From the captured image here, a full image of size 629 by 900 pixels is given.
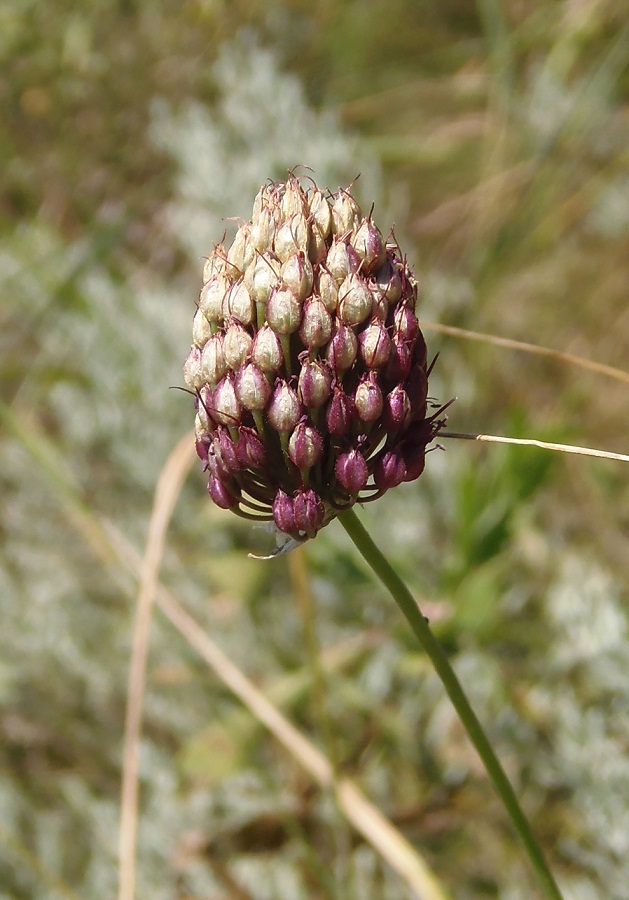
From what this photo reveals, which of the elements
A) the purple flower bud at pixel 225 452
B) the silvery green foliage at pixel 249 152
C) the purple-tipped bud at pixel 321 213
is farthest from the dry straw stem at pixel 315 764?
the purple-tipped bud at pixel 321 213

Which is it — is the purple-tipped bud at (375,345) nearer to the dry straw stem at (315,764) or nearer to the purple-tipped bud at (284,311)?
the purple-tipped bud at (284,311)

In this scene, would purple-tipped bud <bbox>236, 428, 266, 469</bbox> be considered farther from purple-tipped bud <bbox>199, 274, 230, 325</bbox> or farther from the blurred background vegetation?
the blurred background vegetation

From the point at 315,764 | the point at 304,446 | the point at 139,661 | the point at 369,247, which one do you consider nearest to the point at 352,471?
the point at 304,446

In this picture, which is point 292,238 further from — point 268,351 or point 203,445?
point 203,445

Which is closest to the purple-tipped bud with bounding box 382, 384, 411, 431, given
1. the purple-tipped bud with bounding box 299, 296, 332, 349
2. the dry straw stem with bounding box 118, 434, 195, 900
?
the purple-tipped bud with bounding box 299, 296, 332, 349

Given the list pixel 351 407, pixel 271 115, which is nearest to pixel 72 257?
pixel 271 115

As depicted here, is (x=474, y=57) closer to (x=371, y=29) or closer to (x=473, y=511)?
(x=371, y=29)
